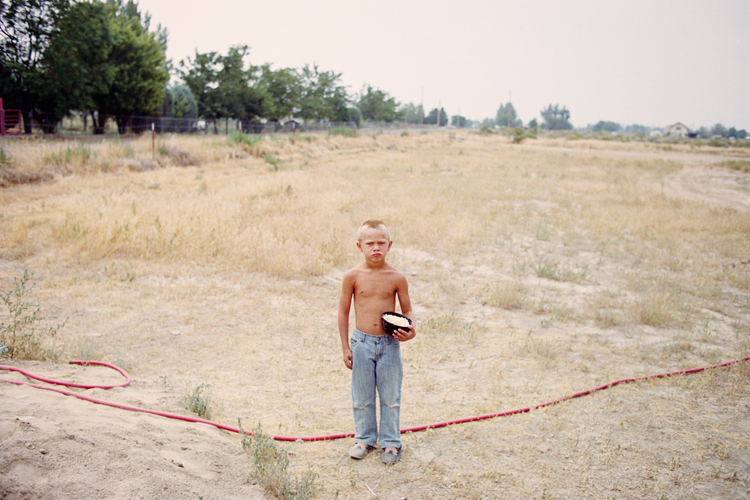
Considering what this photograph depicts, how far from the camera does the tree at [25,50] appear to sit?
2459cm

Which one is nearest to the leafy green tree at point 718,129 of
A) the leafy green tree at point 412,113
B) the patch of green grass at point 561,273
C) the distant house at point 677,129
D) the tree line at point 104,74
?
the distant house at point 677,129

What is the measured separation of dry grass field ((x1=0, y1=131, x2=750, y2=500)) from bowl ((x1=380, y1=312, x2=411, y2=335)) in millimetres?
1062

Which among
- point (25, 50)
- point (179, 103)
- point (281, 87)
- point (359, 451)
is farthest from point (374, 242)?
point (281, 87)

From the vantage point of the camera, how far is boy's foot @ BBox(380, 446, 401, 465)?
3494 millimetres

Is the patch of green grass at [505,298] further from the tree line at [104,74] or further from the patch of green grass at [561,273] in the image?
the tree line at [104,74]

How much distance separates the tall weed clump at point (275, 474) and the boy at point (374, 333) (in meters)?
0.54

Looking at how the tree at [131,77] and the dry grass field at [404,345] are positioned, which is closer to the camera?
the dry grass field at [404,345]

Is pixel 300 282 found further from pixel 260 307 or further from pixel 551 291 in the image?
pixel 551 291

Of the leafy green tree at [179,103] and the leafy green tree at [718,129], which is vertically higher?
the leafy green tree at [718,129]

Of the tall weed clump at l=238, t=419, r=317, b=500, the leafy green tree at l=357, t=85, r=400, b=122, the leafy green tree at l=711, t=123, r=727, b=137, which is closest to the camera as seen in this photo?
the tall weed clump at l=238, t=419, r=317, b=500

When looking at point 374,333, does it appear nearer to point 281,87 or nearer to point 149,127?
point 149,127

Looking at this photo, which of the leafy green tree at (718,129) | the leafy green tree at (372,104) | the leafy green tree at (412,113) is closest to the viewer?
the leafy green tree at (372,104)

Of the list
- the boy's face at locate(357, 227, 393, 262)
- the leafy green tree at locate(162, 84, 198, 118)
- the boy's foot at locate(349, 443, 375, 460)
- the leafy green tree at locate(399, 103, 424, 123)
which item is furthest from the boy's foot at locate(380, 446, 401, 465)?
Result: the leafy green tree at locate(399, 103, 424, 123)

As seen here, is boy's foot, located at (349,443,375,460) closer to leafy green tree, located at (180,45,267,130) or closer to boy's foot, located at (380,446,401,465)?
boy's foot, located at (380,446,401,465)
